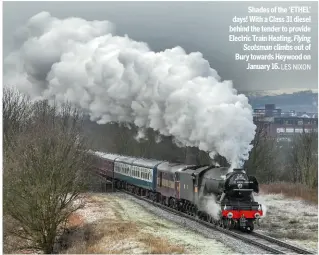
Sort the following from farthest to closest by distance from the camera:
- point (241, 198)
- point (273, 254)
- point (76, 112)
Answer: point (76, 112)
point (241, 198)
point (273, 254)

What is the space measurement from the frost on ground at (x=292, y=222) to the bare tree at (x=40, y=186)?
6.28 m

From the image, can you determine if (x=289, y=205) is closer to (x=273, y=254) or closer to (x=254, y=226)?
(x=254, y=226)

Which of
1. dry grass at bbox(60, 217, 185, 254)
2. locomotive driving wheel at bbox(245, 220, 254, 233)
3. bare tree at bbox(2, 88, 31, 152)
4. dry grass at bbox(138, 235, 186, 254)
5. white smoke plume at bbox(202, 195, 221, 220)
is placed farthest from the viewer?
bare tree at bbox(2, 88, 31, 152)

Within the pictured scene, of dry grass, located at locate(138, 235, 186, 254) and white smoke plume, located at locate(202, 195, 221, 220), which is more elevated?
white smoke plume, located at locate(202, 195, 221, 220)

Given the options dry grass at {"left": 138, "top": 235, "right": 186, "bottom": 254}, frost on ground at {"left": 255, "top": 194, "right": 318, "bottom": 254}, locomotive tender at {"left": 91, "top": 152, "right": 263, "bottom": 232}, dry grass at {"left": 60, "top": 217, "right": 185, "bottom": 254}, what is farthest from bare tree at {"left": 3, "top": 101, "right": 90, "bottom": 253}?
frost on ground at {"left": 255, "top": 194, "right": 318, "bottom": 254}

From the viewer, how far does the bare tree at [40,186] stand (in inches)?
624

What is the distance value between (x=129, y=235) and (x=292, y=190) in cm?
1397

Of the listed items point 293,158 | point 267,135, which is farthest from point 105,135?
point 293,158

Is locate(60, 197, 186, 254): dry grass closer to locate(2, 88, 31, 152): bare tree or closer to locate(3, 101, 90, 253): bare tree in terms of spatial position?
locate(3, 101, 90, 253): bare tree

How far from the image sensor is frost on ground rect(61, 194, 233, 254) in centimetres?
1388

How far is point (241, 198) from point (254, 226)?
1.95 meters

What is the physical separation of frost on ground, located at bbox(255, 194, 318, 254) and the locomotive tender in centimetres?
103

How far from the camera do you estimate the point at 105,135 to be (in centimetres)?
3181

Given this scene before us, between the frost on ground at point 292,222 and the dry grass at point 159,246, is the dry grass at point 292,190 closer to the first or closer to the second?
the frost on ground at point 292,222
